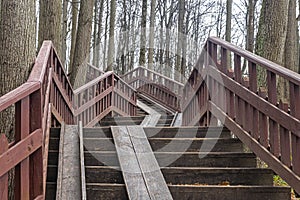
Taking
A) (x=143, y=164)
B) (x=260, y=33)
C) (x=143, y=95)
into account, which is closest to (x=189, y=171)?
(x=143, y=164)

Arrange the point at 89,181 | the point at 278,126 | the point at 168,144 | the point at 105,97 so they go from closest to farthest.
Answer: the point at 278,126, the point at 89,181, the point at 168,144, the point at 105,97

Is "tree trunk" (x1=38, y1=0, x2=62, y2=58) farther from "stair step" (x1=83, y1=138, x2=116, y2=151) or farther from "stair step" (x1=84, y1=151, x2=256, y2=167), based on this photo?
"stair step" (x1=84, y1=151, x2=256, y2=167)

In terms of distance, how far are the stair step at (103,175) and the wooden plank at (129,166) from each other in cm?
8

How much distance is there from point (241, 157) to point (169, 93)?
901 cm

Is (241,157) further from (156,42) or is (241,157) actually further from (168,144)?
(156,42)

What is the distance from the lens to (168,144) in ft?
13.4

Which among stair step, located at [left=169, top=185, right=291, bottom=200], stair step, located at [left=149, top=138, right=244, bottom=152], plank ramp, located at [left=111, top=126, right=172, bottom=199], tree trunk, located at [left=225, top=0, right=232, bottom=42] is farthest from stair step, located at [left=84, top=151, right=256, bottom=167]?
tree trunk, located at [left=225, top=0, right=232, bottom=42]

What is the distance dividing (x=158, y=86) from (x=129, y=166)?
33.2 ft

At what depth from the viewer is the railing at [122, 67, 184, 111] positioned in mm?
12344

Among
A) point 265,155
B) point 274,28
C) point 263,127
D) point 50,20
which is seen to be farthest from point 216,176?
point 50,20

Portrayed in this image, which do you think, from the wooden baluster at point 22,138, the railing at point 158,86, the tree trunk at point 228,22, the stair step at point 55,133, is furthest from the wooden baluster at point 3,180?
the tree trunk at point 228,22

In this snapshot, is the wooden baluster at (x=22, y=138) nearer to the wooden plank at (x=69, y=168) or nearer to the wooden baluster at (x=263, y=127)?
the wooden plank at (x=69, y=168)

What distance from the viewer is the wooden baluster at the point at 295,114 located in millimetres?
2824

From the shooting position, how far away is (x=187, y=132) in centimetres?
446
